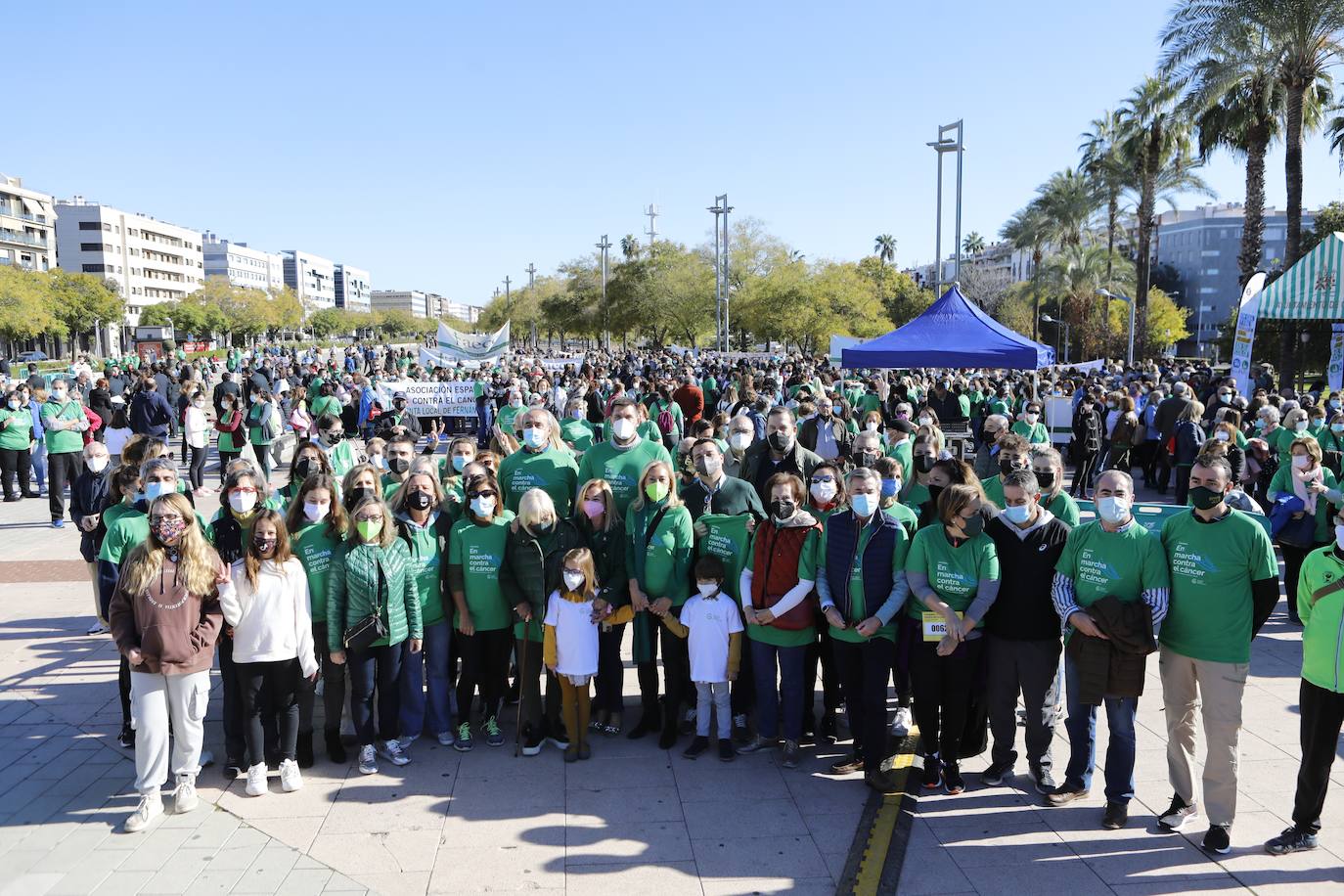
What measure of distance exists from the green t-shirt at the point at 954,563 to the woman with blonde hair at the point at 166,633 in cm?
373

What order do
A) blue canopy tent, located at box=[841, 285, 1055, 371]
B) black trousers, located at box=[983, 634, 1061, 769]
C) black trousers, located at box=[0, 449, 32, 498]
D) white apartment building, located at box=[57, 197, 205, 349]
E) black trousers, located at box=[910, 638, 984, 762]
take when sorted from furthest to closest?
white apartment building, located at box=[57, 197, 205, 349], black trousers, located at box=[0, 449, 32, 498], blue canopy tent, located at box=[841, 285, 1055, 371], black trousers, located at box=[910, 638, 984, 762], black trousers, located at box=[983, 634, 1061, 769]

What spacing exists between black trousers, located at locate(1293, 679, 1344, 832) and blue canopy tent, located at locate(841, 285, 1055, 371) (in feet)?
32.5

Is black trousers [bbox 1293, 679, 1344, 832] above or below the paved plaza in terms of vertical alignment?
above

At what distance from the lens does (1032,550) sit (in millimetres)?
4848

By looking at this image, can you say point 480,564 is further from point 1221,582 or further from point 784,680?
point 1221,582

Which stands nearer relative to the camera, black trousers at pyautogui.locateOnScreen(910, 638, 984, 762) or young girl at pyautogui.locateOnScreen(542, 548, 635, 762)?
black trousers at pyautogui.locateOnScreen(910, 638, 984, 762)

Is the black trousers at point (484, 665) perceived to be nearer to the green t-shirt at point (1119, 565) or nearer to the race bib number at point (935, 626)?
the race bib number at point (935, 626)

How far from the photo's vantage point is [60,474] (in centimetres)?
1299

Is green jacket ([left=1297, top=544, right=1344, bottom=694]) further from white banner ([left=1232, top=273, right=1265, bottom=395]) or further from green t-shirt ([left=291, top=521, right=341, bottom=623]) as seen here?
white banner ([left=1232, top=273, right=1265, bottom=395])

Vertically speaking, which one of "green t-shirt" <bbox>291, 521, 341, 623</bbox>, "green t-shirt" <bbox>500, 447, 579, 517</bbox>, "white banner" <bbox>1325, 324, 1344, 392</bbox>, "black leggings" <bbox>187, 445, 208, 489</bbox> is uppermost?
"white banner" <bbox>1325, 324, 1344, 392</bbox>

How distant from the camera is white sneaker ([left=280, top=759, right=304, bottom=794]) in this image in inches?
205

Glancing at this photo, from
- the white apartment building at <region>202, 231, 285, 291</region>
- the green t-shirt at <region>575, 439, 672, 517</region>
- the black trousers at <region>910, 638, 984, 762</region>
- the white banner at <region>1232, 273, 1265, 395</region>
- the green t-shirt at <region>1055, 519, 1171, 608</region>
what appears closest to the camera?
the green t-shirt at <region>1055, 519, 1171, 608</region>

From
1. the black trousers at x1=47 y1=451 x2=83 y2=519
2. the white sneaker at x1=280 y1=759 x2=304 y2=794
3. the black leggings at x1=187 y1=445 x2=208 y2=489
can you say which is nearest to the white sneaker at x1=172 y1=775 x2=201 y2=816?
the white sneaker at x1=280 y1=759 x2=304 y2=794

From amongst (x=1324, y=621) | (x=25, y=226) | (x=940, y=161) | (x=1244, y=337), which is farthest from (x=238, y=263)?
(x=1324, y=621)
